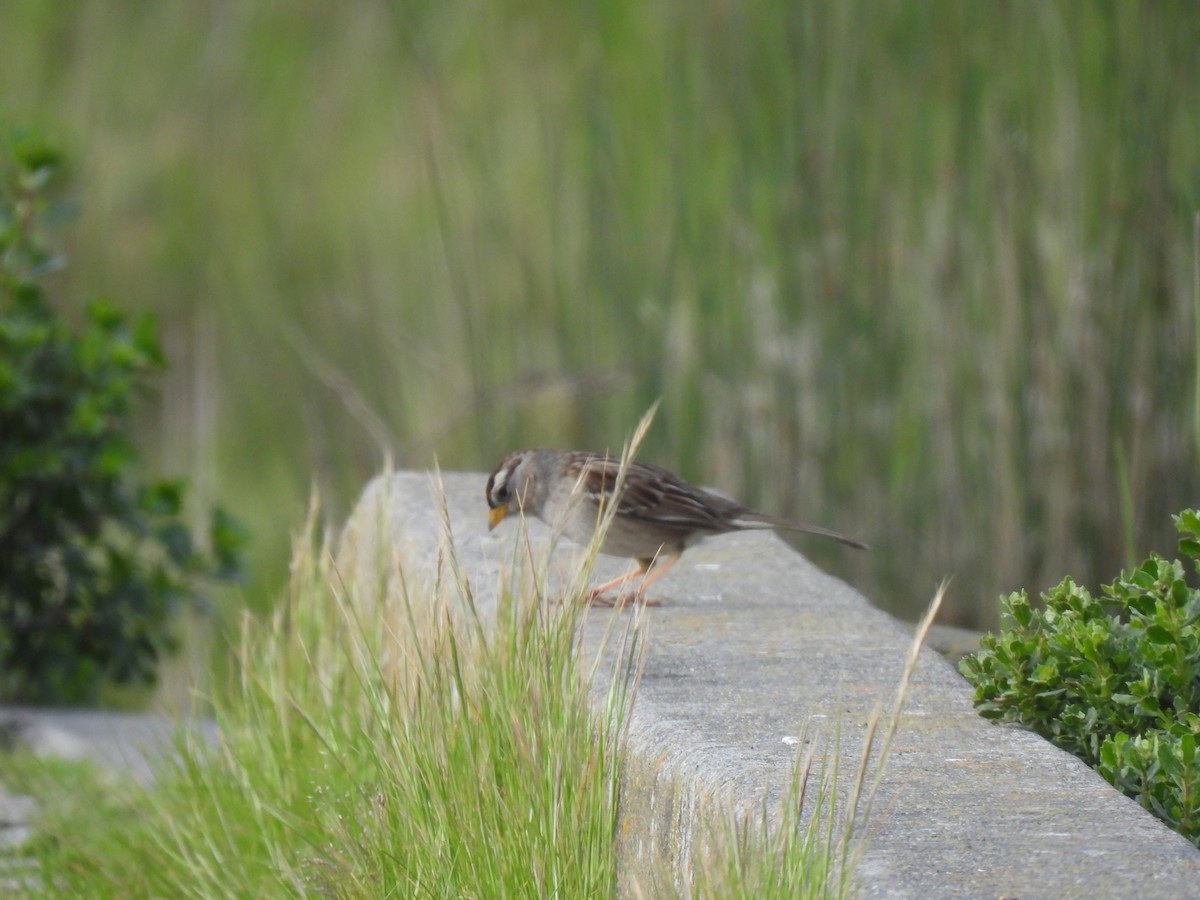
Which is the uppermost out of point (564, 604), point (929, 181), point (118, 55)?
point (118, 55)

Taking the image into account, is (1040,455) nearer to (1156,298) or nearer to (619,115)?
(1156,298)

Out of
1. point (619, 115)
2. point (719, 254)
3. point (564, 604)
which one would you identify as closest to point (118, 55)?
point (619, 115)

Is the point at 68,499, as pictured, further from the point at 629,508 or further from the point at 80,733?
the point at 629,508

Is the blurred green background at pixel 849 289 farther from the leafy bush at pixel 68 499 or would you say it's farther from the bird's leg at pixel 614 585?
the bird's leg at pixel 614 585

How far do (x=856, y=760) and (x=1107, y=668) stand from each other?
46cm

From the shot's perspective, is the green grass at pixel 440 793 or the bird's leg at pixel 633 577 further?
the bird's leg at pixel 633 577

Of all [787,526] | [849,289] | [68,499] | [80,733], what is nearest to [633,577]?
[787,526]

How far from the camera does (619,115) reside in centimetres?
636

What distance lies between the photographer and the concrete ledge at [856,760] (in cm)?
208

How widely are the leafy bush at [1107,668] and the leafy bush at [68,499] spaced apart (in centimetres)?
322

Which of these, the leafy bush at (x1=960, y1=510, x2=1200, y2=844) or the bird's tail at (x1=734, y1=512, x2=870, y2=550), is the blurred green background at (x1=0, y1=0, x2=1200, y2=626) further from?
the leafy bush at (x1=960, y1=510, x2=1200, y2=844)

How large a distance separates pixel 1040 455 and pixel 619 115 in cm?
225

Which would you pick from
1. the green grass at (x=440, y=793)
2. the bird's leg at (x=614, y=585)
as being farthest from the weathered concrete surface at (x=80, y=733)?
the bird's leg at (x=614, y=585)

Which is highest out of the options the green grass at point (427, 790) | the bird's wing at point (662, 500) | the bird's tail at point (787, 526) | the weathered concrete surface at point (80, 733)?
the bird's wing at point (662, 500)
